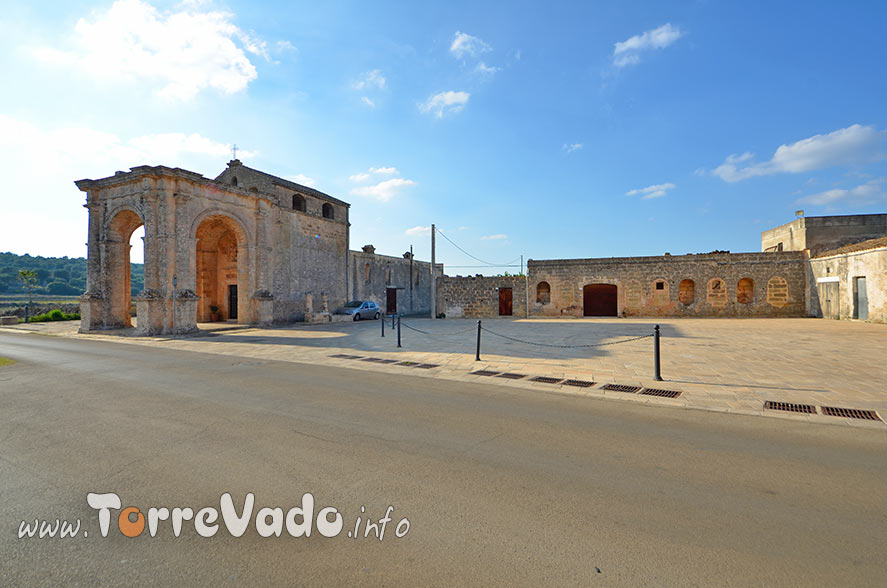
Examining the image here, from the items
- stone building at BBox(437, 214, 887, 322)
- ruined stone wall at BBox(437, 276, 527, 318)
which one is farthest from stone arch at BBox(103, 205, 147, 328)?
stone building at BBox(437, 214, 887, 322)

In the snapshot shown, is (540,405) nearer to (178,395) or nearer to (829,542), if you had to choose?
(829,542)

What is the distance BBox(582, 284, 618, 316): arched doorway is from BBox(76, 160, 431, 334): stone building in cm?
1676

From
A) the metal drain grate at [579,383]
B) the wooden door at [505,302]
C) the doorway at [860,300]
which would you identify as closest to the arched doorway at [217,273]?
the wooden door at [505,302]

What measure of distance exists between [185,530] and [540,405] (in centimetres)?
423

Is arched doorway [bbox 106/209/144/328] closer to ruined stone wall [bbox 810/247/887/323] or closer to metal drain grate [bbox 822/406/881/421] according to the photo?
metal drain grate [bbox 822/406/881/421]

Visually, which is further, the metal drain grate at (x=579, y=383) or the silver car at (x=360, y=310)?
the silver car at (x=360, y=310)

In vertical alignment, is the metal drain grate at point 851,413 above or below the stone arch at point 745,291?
below

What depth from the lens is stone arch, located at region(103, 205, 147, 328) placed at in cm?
1903

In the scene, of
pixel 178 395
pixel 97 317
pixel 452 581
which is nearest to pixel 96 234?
pixel 97 317

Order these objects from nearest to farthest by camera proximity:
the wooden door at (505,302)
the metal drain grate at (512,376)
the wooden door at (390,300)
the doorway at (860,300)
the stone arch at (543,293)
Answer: the metal drain grate at (512,376)
the doorway at (860,300)
the stone arch at (543,293)
the wooden door at (505,302)
the wooden door at (390,300)

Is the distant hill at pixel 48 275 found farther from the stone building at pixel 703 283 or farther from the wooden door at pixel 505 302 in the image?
the stone building at pixel 703 283

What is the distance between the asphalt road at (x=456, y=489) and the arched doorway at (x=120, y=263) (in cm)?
1703

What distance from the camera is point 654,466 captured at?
3.43 metres

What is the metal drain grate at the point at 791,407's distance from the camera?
5.12 meters
